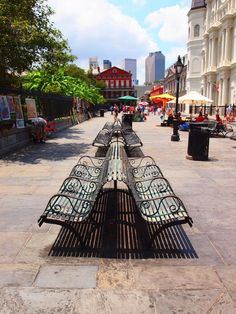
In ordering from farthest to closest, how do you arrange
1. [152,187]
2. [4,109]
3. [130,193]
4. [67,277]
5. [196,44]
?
[196,44] < [4,109] < [152,187] < [130,193] < [67,277]

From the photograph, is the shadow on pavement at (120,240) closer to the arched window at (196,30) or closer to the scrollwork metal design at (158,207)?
the scrollwork metal design at (158,207)

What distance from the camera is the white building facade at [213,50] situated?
50888 millimetres

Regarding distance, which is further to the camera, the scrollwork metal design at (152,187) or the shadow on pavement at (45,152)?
the shadow on pavement at (45,152)

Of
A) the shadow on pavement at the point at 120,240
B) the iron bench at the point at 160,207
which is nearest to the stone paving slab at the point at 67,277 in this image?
the shadow on pavement at the point at 120,240

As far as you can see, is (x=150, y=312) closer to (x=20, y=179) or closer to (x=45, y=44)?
(x=20, y=179)

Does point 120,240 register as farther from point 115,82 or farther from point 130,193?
point 115,82

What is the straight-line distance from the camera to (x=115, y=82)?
12244 cm

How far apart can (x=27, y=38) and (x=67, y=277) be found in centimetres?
876

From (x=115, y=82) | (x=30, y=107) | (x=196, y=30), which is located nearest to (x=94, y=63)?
(x=115, y=82)

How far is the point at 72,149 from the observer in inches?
529

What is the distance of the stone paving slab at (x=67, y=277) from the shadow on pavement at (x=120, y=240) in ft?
1.10

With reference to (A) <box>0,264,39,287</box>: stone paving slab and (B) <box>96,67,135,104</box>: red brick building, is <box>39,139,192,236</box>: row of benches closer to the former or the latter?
(A) <box>0,264,39,287</box>: stone paving slab

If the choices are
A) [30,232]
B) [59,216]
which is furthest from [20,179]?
[59,216]

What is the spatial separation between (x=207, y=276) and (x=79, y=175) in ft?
10.1
